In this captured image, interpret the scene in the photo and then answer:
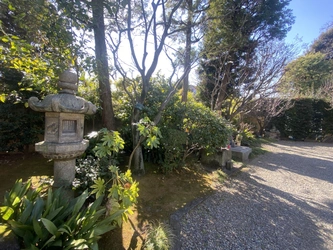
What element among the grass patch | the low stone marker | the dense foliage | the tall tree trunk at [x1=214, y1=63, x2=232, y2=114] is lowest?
the grass patch

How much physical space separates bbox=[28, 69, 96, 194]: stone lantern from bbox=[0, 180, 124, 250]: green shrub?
44cm

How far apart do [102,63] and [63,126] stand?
5.01 feet

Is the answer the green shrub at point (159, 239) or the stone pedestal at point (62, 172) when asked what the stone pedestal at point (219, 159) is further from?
the stone pedestal at point (62, 172)

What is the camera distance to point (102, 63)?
2980 mm

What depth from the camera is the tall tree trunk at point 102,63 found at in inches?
107

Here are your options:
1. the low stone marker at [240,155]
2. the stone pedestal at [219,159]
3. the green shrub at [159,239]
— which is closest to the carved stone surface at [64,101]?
the green shrub at [159,239]

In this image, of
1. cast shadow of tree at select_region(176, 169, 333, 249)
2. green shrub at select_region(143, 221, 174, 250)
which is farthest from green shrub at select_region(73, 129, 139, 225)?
cast shadow of tree at select_region(176, 169, 333, 249)

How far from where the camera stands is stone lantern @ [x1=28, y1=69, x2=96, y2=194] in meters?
1.91

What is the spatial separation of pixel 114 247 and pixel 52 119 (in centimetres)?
169

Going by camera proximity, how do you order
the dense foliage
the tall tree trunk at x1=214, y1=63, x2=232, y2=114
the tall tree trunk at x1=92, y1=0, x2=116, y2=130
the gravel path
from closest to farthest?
the gravel path → the tall tree trunk at x1=92, y1=0, x2=116, y2=130 → the dense foliage → the tall tree trunk at x1=214, y1=63, x2=232, y2=114

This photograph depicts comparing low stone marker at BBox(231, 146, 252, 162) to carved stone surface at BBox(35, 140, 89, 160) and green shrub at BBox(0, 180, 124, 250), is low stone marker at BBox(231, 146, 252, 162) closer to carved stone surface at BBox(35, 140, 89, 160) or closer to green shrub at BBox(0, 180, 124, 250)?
green shrub at BBox(0, 180, 124, 250)

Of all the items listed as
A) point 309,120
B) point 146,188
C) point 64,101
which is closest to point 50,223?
point 64,101

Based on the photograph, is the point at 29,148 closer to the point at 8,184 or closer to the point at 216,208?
the point at 8,184

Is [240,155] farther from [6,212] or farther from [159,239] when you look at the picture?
[6,212]
